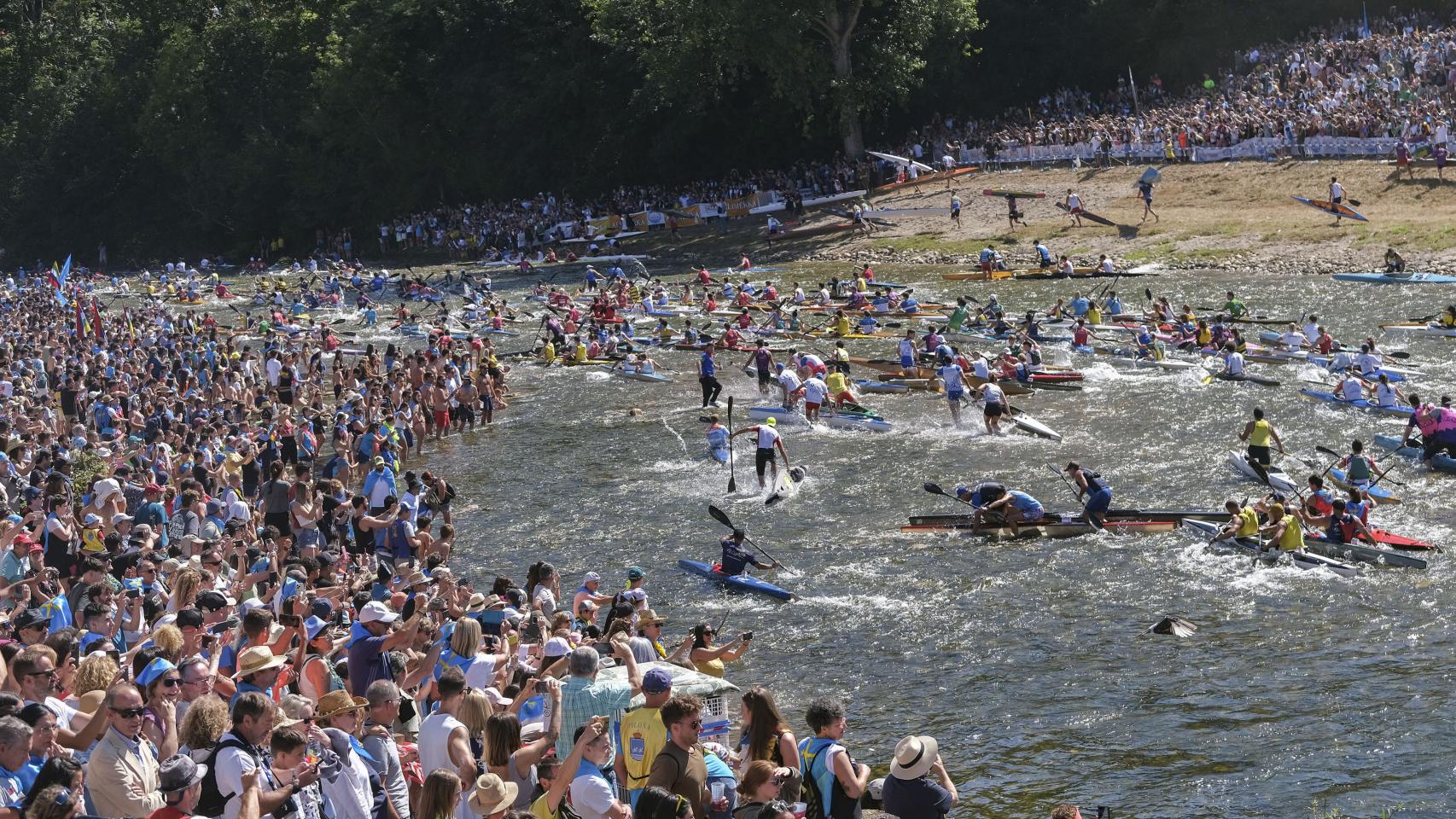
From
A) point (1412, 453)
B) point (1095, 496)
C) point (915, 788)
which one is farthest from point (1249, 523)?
point (915, 788)

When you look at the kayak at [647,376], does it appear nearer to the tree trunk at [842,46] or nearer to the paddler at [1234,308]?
the paddler at [1234,308]

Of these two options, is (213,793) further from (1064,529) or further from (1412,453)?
(1412,453)

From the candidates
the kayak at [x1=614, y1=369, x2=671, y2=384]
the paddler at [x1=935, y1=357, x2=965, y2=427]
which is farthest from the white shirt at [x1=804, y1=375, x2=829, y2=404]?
the kayak at [x1=614, y1=369, x2=671, y2=384]

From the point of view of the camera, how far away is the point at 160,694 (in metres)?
9.56

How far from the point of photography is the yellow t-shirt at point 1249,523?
2073 centimetres

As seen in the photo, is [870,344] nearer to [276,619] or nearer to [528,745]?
[276,619]

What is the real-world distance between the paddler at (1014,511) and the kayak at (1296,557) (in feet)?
8.16

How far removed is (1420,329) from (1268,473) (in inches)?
489

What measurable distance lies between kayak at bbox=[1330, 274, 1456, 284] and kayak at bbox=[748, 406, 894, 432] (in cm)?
1700

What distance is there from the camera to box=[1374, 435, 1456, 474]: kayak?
24156 mm

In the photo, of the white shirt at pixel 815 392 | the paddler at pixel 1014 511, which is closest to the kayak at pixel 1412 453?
the paddler at pixel 1014 511

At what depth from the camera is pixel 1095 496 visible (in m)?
22.3

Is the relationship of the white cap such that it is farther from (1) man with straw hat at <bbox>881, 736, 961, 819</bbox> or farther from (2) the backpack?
(1) man with straw hat at <bbox>881, 736, 961, 819</bbox>

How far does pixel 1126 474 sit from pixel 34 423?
19.4 meters
